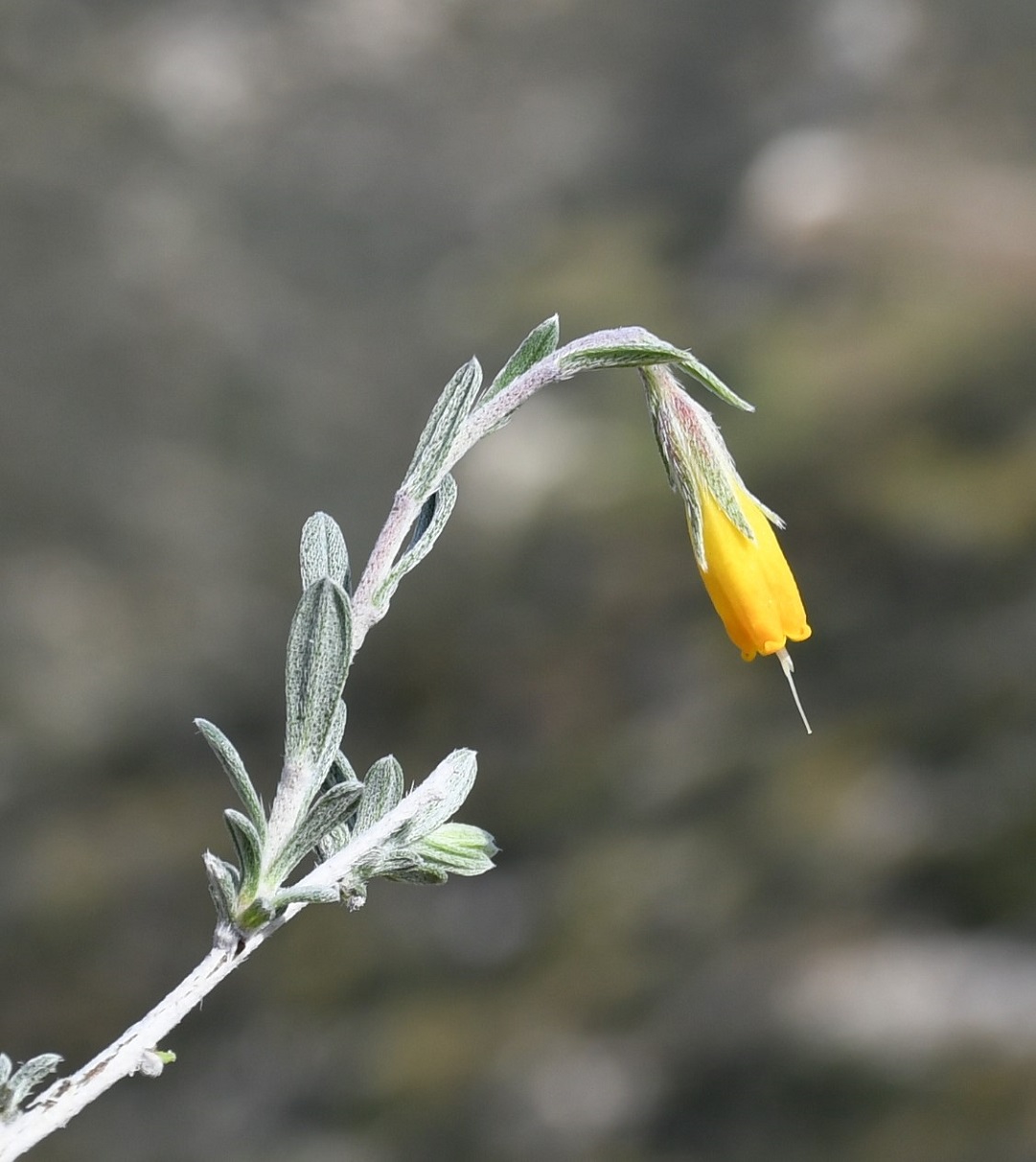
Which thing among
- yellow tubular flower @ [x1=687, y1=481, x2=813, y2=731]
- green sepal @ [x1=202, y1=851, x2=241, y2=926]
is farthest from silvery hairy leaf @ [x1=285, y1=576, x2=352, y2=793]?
yellow tubular flower @ [x1=687, y1=481, x2=813, y2=731]

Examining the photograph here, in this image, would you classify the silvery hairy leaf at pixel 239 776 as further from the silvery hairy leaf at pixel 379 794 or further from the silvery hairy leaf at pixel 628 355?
the silvery hairy leaf at pixel 628 355

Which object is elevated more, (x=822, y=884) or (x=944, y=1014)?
(x=822, y=884)

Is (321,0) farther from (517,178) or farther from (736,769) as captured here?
(736,769)

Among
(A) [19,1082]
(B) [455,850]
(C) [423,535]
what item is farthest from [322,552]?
(A) [19,1082]

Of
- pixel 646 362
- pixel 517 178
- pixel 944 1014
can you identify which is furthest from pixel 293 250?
pixel 646 362

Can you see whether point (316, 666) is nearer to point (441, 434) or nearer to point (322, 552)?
point (322, 552)
